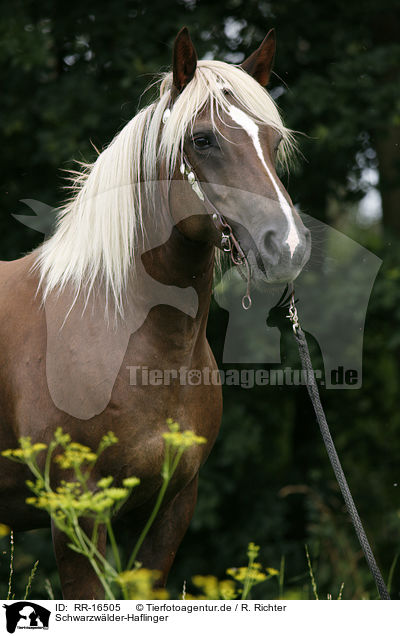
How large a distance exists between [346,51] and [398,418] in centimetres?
376

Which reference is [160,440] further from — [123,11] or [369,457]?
[369,457]

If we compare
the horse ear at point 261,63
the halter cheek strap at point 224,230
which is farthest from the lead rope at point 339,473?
the horse ear at point 261,63

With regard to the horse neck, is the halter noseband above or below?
above

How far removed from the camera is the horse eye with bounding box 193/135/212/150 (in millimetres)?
2299

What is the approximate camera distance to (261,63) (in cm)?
271

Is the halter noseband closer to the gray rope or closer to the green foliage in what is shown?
the gray rope

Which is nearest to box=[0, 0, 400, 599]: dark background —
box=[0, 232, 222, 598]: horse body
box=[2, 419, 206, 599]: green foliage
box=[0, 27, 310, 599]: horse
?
box=[0, 27, 310, 599]: horse

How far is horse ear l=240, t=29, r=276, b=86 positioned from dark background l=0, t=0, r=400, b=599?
1975 mm

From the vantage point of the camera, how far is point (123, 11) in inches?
212

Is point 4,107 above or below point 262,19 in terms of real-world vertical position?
below
